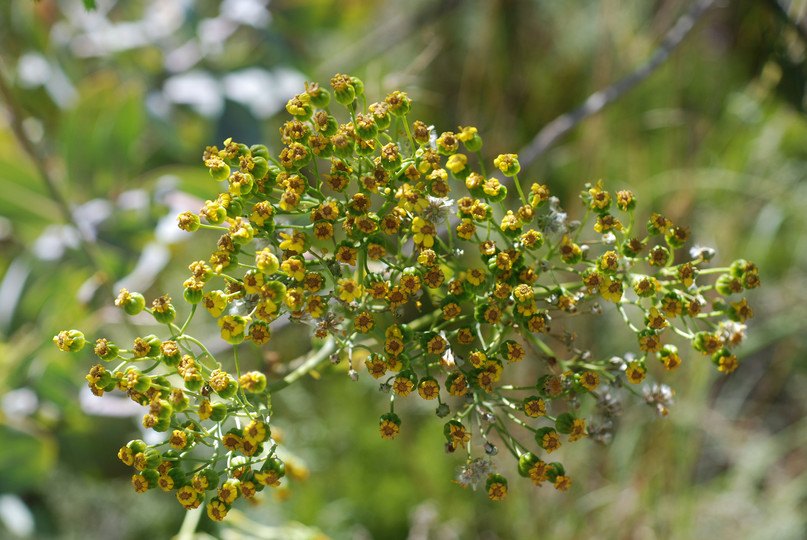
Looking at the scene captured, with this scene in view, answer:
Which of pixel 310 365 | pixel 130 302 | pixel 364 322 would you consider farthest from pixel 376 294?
pixel 130 302

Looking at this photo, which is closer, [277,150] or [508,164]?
[508,164]

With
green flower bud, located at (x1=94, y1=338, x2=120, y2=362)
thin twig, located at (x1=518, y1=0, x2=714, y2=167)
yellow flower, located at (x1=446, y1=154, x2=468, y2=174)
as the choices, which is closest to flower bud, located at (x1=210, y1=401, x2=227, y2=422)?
green flower bud, located at (x1=94, y1=338, x2=120, y2=362)

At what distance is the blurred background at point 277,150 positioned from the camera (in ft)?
4.41

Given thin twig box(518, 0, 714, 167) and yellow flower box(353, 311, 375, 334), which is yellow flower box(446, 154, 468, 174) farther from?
thin twig box(518, 0, 714, 167)

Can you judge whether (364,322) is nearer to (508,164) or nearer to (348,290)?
(348,290)

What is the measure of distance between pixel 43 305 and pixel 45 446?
328 mm

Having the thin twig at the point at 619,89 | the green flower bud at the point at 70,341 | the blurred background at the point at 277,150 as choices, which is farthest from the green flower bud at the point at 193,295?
the thin twig at the point at 619,89

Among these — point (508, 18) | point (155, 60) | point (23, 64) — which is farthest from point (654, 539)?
point (23, 64)

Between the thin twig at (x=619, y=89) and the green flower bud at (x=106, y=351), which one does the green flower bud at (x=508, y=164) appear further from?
the thin twig at (x=619, y=89)

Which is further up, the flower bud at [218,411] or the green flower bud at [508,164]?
the green flower bud at [508,164]

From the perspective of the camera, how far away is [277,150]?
203 cm

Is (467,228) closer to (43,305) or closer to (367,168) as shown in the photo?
(367,168)

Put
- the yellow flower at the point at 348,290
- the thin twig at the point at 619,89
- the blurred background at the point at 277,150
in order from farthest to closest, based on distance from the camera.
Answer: the blurred background at the point at 277,150 → the thin twig at the point at 619,89 → the yellow flower at the point at 348,290

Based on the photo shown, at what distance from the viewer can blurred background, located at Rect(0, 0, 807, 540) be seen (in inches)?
52.9
